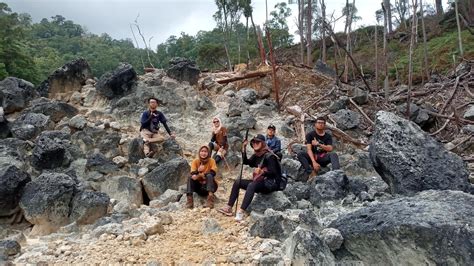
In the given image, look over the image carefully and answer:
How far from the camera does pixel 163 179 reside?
786cm

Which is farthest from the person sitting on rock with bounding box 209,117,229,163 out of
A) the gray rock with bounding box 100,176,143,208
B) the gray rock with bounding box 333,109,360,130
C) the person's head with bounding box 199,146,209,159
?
the gray rock with bounding box 333,109,360,130

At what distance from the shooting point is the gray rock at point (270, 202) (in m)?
6.10

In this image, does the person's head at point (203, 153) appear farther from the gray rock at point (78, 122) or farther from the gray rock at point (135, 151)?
the gray rock at point (78, 122)

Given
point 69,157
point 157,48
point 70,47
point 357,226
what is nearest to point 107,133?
point 69,157

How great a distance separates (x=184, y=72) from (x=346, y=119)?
513cm

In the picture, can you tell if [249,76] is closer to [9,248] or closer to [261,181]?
[261,181]

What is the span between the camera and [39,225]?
666cm

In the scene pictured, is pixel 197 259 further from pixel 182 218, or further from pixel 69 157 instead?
pixel 69 157

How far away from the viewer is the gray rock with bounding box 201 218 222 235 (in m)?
5.61

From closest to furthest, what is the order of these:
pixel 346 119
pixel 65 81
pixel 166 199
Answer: pixel 166 199 < pixel 346 119 < pixel 65 81

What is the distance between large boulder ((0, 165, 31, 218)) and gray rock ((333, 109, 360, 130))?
736cm

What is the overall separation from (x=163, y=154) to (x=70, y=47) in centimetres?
5516

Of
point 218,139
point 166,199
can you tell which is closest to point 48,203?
point 166,199

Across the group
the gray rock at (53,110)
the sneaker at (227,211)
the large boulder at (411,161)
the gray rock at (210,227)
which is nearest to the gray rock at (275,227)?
the gray rock at (210,227)
